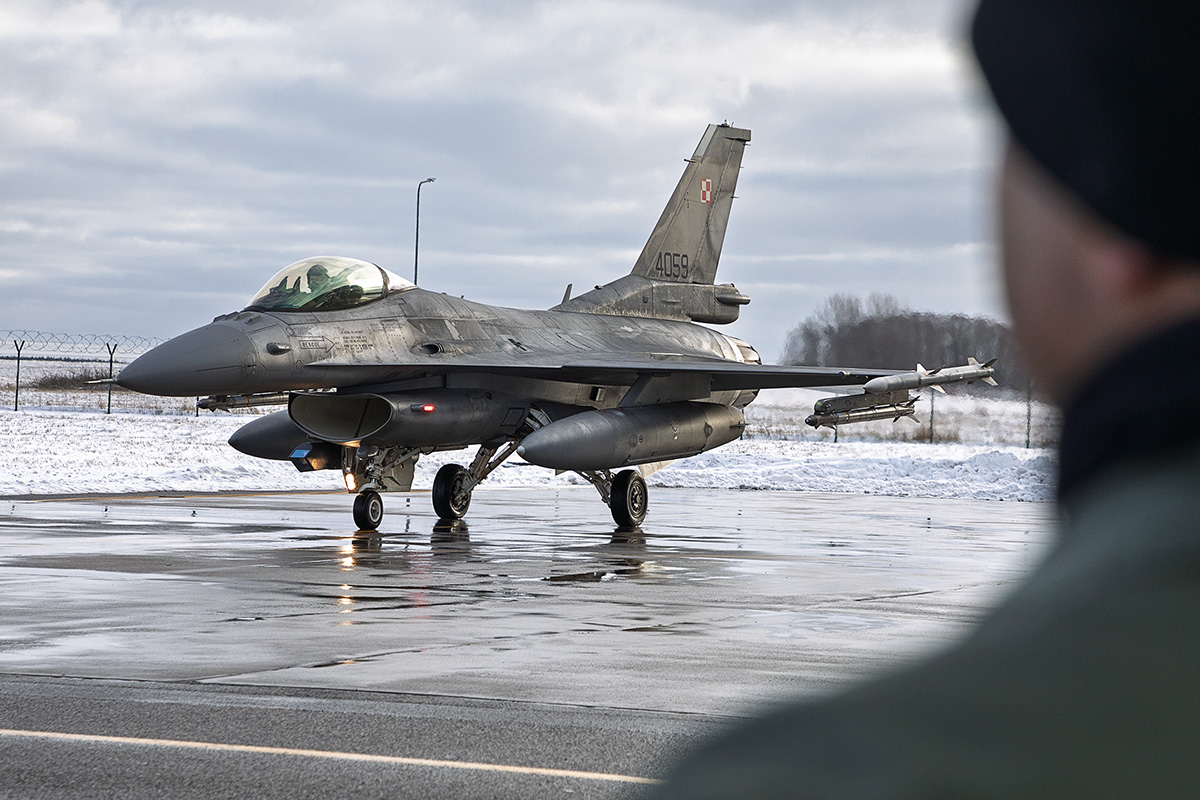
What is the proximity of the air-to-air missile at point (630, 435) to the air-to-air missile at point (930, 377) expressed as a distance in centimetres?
219

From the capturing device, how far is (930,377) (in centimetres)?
1955

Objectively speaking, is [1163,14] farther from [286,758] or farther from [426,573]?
[426,573]

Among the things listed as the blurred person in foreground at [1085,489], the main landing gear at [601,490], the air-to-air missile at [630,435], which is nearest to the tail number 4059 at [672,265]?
the air-to-air missile at [630,435]

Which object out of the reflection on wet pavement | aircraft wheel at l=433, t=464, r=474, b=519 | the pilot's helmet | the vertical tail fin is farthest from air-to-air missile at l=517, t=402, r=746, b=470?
the vertical tail fin

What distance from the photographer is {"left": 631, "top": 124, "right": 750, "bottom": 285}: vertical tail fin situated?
2362cm

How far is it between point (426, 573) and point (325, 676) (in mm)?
5625

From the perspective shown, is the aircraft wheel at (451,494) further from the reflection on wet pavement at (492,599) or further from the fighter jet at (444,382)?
the reflection on wet pavement at (492,599)

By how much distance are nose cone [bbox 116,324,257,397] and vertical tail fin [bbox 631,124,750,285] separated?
9.14m

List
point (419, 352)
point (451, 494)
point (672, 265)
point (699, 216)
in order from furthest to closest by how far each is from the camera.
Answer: point (699, 216) < point (672, 265) < point (451, 494) < point (419, 352)

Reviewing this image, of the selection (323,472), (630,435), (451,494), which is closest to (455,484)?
(451,494)

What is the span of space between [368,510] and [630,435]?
355 cm

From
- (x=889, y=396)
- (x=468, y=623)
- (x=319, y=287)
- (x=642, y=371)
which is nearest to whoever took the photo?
(x=468, y=623)

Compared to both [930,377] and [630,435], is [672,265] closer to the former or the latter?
[930,377]

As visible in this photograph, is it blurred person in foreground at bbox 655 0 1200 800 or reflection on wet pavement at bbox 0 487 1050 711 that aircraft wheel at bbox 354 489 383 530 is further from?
blurred person in foreground at bbox 655 0 1200 800
